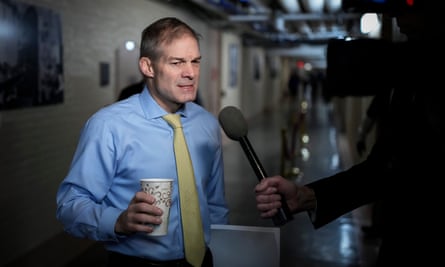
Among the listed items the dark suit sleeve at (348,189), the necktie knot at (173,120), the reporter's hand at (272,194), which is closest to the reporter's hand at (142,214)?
the reporter's hand at (272,194)

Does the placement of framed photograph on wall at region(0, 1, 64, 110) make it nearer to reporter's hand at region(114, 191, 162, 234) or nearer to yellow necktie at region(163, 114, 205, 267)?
yellow necktie at region(163, 114, 205, 267)

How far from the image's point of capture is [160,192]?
129cm

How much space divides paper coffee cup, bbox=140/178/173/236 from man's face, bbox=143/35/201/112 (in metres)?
0.43

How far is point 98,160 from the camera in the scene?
60.6 inches

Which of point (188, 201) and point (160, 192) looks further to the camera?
point (188, 201)

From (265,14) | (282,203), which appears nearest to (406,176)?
(282,203)

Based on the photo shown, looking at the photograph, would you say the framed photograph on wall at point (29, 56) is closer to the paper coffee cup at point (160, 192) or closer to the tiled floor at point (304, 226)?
the tiled floor at point (304, 226)

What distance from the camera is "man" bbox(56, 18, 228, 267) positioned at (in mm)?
1509

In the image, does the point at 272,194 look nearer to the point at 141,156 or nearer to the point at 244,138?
the point at 244,138

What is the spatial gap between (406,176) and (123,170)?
0.84 metres

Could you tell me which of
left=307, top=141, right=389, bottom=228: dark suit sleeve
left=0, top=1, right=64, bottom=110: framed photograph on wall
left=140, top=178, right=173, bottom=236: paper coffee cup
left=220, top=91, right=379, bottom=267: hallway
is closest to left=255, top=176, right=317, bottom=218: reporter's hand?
left=307, top=141, right=389, bottom=228: dark suit sleeve

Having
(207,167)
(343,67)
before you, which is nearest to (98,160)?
(207,167)

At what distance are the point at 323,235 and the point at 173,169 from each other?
325 centimetres

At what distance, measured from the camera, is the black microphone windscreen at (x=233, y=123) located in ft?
5.01
